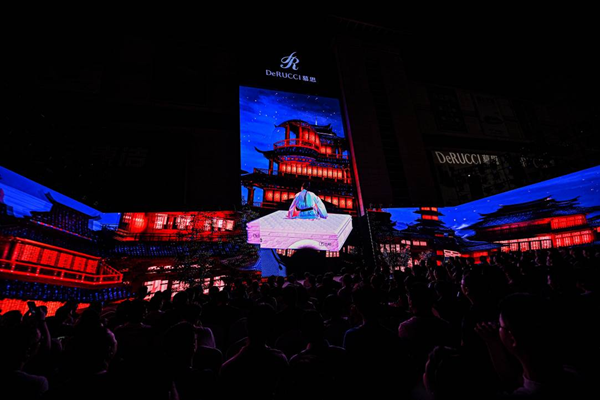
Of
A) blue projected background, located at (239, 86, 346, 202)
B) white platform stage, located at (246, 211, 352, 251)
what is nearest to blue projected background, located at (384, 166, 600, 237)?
white platform stage, located at (246, 211, 352, 251)

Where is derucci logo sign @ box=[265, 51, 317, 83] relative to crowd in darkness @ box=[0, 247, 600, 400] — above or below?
above

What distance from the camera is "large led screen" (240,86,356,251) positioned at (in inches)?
808

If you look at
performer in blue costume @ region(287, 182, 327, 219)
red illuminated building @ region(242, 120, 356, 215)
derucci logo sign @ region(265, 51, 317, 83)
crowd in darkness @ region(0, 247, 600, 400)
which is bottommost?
crowd in darkness @ region(0, 247, 600, 400)

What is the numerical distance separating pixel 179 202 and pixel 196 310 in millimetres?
16113

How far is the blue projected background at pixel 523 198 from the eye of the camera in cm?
1012

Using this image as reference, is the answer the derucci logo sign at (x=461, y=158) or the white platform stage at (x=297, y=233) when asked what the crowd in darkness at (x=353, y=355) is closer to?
the white platform stage at (x=297, y=233)

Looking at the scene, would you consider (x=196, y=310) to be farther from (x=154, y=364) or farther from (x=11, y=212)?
(x=11, y=212)

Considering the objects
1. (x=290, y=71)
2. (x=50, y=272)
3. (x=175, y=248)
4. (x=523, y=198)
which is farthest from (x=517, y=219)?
(x=50, y=272)

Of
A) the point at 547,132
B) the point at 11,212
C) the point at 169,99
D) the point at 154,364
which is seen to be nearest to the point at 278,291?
the point at 154,364

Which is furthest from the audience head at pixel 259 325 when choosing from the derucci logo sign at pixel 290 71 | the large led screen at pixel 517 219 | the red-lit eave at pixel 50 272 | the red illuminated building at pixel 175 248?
the derucci logo sign at pixel 290 71

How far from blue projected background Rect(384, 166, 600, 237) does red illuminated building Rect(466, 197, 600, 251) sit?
0.31 meters

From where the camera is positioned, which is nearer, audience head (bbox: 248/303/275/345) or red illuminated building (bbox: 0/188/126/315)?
audience head (bbox: 248/303/275/345)

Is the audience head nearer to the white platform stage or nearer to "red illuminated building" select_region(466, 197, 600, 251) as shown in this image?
the white platform stage

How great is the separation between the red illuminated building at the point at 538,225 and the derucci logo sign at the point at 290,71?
710 inches
